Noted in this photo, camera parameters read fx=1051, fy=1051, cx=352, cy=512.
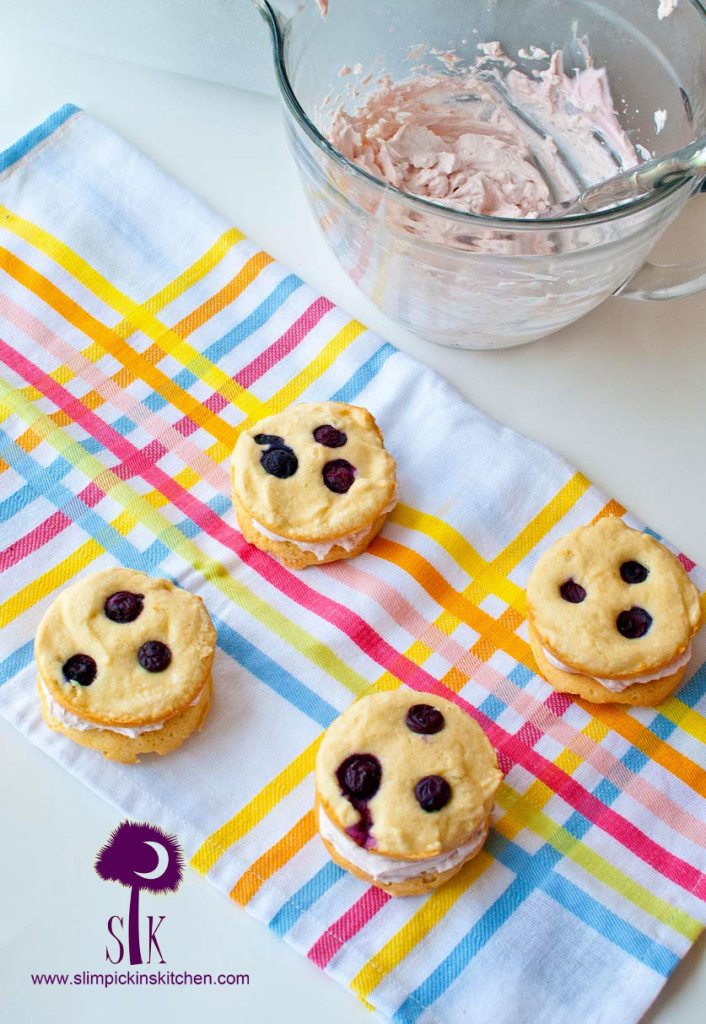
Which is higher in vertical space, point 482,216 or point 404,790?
point 482,216

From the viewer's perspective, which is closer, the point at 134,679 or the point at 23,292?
the point at 134,679

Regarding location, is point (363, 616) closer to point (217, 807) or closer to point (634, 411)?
point (217, 807)

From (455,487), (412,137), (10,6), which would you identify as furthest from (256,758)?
(10,6)

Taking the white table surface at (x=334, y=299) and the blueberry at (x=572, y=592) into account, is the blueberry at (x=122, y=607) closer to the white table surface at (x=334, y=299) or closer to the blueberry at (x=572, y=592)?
the white table surface at (x=334, y=299)

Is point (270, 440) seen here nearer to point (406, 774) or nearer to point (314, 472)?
point (314, 472)

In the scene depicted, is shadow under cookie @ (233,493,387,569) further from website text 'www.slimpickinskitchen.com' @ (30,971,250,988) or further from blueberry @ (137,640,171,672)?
website text 'www.slimpickinskitchen.com' @ (30,971,250,988)

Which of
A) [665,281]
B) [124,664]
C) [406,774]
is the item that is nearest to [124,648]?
[124,664]
